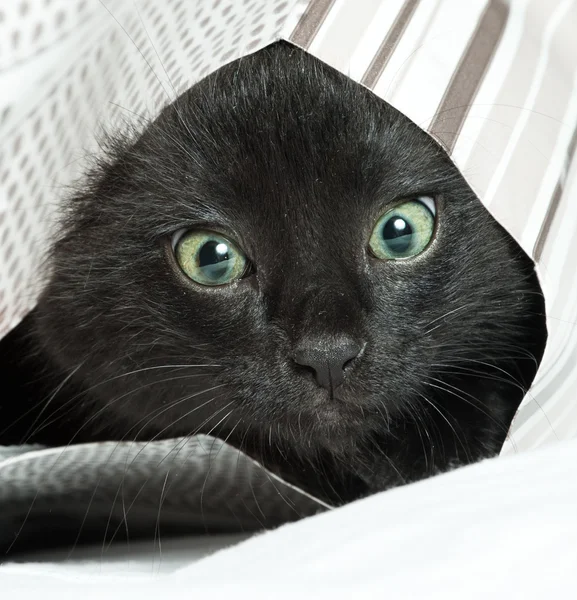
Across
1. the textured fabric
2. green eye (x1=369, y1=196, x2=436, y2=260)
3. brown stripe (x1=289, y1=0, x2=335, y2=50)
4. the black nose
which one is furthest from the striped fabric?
the textured fabric

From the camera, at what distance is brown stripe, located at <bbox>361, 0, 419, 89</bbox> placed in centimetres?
107

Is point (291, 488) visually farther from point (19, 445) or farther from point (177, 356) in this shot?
point (19, 445)

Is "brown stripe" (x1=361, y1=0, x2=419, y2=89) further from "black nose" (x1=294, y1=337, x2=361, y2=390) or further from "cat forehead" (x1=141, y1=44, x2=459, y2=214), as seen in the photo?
"black nose" (x1=294, y1=337, x2=361, y2=390)

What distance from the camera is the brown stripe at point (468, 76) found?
3.61 feet

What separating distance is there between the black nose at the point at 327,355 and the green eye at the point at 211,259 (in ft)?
0.52

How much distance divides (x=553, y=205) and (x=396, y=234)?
0.19m

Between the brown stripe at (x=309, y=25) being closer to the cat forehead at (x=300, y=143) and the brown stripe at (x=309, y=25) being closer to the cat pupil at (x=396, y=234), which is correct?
the cat forehead at (x=300, y=143)

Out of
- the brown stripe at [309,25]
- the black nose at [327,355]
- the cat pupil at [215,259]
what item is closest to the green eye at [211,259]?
the cat pupil at [215,259]

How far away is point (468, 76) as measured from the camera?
3.72 ft

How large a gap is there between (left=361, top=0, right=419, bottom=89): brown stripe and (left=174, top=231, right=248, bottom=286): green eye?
0.92 ft

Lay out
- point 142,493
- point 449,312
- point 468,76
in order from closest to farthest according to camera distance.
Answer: point 468,76
point 449,312
point 142,493

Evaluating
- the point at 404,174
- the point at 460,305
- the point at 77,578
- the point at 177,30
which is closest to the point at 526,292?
the point at 460,305

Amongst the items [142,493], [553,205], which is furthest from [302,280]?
[142,493]

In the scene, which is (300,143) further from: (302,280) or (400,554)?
(400,554)
